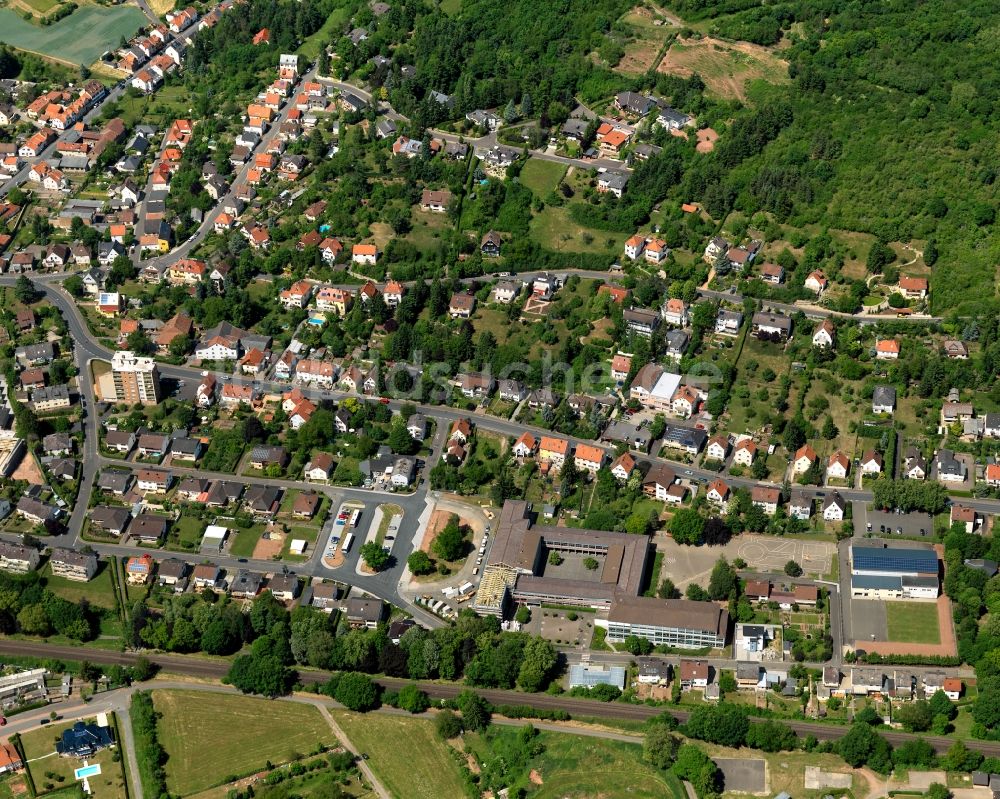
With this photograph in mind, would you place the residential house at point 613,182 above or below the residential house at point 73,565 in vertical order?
above

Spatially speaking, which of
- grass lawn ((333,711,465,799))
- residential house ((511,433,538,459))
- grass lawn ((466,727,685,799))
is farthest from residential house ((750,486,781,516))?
grass lawn ((333,711,465,799))

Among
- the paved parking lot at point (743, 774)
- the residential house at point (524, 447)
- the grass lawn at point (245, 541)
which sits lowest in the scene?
the grass lawn at point (245, 541)

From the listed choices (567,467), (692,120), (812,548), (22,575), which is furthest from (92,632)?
(692,120)

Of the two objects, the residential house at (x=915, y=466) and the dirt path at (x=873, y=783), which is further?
the residential house at (x=915, y=466)

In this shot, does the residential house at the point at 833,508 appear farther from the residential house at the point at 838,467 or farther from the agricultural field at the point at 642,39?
the agricultural field at the point at 642,39

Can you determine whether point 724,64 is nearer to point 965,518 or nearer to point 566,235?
point 566,235

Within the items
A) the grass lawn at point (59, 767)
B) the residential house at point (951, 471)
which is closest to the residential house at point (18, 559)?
the grass lawn at point (59, 767)

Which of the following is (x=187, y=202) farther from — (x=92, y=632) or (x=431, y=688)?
(x=431, y=688)
